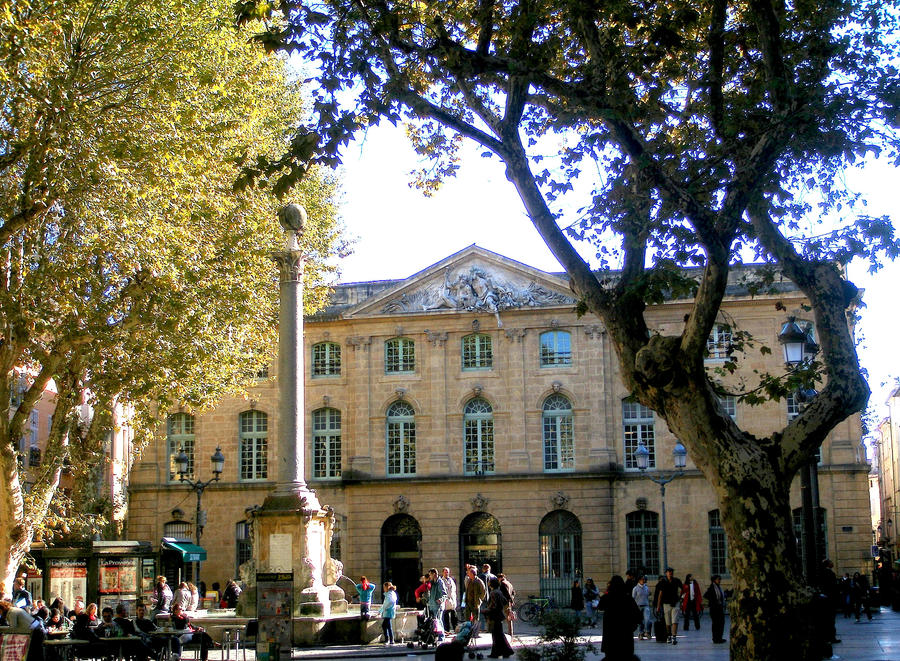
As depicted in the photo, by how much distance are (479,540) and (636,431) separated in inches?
257

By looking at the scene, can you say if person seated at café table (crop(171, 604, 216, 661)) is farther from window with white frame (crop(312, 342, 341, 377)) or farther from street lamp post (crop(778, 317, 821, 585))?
window with white frame (crop(312, 342, 341, 377))

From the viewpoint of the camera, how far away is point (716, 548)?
123 feet

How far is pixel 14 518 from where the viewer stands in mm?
20781

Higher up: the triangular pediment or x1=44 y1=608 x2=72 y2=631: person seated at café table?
the triangular pediment

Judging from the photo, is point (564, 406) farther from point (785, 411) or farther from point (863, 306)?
point (863, 306)

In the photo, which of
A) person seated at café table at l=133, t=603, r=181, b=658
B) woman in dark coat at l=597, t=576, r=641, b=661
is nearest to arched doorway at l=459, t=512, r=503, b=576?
person seated at café table at l=133, t=603, r=181, b=658

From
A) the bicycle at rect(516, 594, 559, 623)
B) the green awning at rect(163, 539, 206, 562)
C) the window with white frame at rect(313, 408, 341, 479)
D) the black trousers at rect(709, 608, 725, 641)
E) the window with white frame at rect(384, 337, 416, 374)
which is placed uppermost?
the window with white frame at rect(384, 337, 416, 374)

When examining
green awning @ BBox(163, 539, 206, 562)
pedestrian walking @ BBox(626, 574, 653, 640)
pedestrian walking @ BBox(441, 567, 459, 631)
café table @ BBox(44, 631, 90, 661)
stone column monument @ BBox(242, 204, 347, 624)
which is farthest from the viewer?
green awning @ BBox(163, 539, 206, 562)

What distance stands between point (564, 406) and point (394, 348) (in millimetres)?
6369

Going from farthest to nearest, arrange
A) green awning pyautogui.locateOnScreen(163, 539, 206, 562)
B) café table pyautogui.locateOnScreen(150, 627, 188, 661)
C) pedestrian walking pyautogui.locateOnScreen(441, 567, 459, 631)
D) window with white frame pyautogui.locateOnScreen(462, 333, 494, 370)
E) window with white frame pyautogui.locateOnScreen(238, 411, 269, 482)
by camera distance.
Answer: window with white frame pyautogui.locateOnScreen(238, 411, 269, 482) < window with white frame pyautogui.locateOnScreen(462, 333, 494, 370) < green awning pyautogui.locateOnScreen(163, 539, 206, 562) < pedestrian walking pyautogui.locateOnScreen(441, 567, 459, 631) < café table pyautogui.locateOnScreen(150, 627, 188, 661)

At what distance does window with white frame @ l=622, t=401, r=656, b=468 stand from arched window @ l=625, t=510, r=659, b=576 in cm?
173

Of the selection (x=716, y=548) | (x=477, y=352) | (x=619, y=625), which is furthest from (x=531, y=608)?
(x=619, y=625)

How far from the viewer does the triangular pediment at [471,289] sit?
128 ft

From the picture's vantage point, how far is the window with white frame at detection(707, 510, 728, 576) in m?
37.2
